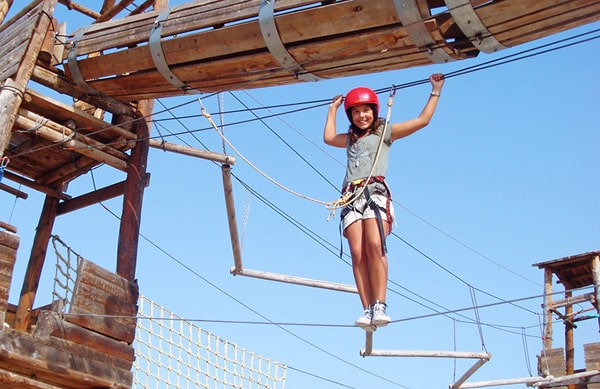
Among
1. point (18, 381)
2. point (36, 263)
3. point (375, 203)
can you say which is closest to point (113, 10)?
point (36, 263)

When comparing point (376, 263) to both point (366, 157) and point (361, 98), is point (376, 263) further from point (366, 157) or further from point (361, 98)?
point (361, 98)

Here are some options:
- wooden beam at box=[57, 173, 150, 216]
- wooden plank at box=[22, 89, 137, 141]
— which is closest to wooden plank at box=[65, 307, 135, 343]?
wooden beam at box=[57, 173, 150, 216]

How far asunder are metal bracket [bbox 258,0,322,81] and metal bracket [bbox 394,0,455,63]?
131 cm

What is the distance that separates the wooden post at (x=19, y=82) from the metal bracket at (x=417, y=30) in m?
4.69

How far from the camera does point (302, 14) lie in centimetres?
716

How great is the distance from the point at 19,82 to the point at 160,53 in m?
1.85

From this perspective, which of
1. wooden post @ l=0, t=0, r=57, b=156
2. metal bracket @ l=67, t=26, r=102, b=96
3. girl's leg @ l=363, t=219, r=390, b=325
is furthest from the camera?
metal bracket @ l=67, t=26, r=102, b=96

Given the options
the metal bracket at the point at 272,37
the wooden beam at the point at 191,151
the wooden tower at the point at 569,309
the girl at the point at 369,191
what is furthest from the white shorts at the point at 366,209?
the wooden tower at the point at 569,309

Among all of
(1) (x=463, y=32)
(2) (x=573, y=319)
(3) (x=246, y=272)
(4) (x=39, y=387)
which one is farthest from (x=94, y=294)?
(2) (x=573, y=319)

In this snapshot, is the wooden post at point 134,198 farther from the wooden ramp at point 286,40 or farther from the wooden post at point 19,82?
the wooden post at point 19,82

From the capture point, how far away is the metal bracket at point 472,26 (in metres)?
6.31

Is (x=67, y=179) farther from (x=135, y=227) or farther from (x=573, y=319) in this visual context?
(x=573, y=319)

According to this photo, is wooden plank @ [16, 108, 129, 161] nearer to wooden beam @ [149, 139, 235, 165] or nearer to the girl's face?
wooden beam @ [149, 139, 235, 165]

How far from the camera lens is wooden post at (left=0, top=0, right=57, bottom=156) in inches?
345
